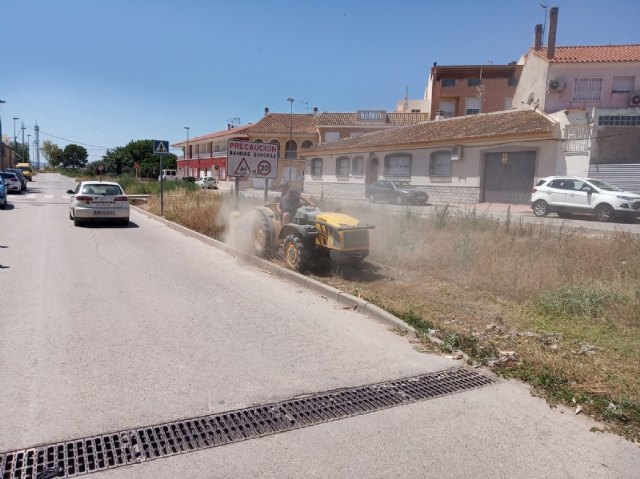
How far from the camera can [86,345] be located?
4523mm

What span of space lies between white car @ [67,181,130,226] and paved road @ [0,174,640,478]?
7.11 meters

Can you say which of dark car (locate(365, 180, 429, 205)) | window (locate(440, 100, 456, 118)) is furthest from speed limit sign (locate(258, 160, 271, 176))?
window (locate(440, 100, 456, 118))

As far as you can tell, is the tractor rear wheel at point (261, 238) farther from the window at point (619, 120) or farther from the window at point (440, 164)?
the window at point (440, 164)

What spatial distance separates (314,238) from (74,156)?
127 meters

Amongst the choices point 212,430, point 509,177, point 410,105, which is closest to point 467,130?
point 509,177

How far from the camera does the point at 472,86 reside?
1966 inches

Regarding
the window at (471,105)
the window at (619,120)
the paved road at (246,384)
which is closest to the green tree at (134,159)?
the window at (471,105)

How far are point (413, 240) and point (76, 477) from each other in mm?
8117

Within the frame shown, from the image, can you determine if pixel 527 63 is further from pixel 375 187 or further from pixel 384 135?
pixel 375 187

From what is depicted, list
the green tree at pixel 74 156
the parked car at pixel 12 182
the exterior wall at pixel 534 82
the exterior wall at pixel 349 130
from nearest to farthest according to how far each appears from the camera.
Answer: the exterior wall at pixel 534 82
the parked car at pixel 12 182
the exterior wall at pixel 349 130
the green tree at pixel 74 156

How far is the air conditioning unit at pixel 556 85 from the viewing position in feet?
96.9

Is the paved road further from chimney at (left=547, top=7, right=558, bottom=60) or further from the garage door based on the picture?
chimney at (left=547, top=7, right=558, bottom=60)

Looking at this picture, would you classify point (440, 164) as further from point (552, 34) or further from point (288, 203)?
point (288, 203)

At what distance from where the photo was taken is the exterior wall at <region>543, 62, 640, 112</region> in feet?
97.2
